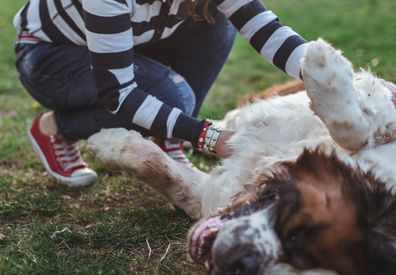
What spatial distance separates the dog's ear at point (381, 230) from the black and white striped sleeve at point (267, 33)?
87 centimetres

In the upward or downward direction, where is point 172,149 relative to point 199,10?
downward

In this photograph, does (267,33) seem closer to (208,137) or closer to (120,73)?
(208,137)

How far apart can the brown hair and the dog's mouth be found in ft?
3.49

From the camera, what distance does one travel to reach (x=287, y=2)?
7.77m

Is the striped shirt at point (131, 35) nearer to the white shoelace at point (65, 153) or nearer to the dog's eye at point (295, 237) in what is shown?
the white shoelace at point (65, 153)

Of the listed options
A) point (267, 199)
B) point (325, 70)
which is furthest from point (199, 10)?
point (267, 199)

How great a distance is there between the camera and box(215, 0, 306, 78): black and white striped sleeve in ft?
9.04

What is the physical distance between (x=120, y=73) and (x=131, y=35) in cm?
16

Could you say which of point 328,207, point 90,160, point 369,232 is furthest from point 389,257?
point 90,160

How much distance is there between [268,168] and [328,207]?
1.37 ft

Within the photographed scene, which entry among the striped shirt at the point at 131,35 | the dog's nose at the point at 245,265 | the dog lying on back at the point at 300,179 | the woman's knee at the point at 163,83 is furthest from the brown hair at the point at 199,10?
the dog's nose at the point at 245,265

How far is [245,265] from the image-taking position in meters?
1.86

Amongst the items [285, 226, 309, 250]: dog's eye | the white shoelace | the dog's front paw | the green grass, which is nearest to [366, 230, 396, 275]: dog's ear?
[285, 226, 309, 250]: dog's eye

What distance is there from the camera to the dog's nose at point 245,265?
6.10 feet
